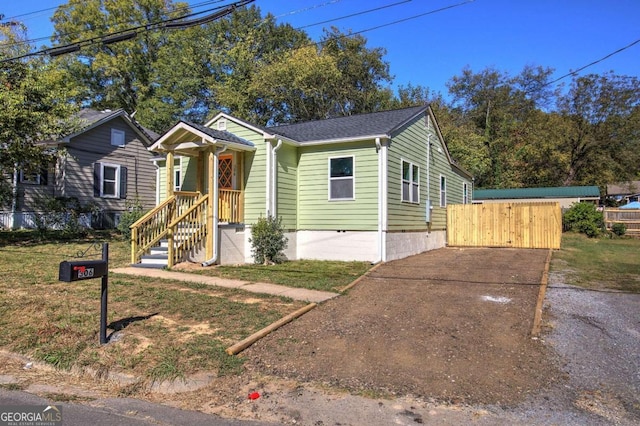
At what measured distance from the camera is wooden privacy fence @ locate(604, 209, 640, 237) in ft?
75.0

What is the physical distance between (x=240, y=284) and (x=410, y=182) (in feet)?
25.2

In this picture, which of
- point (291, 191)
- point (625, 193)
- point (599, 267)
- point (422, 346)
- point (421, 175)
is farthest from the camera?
point (625, 193)

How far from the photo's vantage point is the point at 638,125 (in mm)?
33062

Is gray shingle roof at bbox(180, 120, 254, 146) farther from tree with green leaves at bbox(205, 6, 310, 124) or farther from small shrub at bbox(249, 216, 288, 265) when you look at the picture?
tree with green leaves at bbox(205, 6, 310, 124)

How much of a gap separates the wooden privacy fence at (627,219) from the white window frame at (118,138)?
26402mm

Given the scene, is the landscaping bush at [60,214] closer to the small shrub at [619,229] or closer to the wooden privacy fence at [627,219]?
the small shrub at [619,229]

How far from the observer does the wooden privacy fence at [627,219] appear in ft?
75.0

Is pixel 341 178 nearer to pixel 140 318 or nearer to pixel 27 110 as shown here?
pixel 140 318

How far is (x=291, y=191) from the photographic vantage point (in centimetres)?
1273

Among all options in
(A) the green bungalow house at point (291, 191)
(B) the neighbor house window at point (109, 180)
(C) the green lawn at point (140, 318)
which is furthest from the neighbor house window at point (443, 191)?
(B) the neighbor house window at point (109, 180)

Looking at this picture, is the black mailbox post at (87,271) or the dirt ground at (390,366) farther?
the black mailbox post at (87,271)

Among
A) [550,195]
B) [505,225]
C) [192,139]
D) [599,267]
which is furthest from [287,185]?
[550,195]

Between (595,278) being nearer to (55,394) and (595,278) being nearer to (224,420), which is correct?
(224,420)

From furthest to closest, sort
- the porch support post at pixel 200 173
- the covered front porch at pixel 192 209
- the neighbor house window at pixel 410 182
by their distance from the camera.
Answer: the neighbor house window at pixel 410 182 < the porch support post at pixel 200 173 < the covered front porch at pixel 192 209
